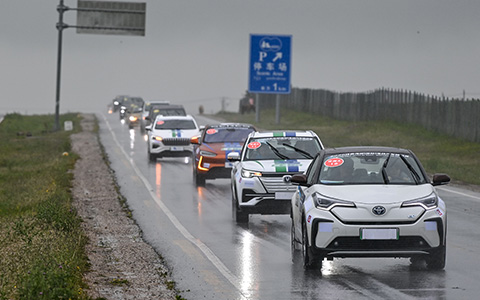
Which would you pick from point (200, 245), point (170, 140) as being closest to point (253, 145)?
point (200, 245)

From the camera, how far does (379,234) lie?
11.7 meters

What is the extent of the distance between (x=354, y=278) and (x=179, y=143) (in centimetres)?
2339

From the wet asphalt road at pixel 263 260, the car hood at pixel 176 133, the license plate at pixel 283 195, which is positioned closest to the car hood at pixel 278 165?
the license plate at pixel 283 195

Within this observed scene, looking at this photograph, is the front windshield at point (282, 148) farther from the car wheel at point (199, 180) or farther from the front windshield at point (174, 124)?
the front windshield at point (174, 124)

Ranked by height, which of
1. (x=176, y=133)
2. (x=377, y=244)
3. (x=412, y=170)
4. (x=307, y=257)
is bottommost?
(x=307, y=257)

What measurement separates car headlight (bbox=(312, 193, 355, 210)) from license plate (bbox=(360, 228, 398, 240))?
340mm

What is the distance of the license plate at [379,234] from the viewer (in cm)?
1173

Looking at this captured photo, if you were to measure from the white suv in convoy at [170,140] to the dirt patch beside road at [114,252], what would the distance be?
25.3ft

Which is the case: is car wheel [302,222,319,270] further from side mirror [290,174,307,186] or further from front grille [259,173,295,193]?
front grille [259,173,295,193]


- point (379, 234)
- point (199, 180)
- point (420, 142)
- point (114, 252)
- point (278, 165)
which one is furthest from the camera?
point (420, 142)

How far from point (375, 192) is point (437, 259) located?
105cm

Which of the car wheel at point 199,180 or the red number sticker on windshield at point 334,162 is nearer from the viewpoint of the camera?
the red number sticker on windshield at point 334,162

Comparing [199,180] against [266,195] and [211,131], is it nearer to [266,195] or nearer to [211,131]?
[211,131]

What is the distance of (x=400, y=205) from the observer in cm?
1184
